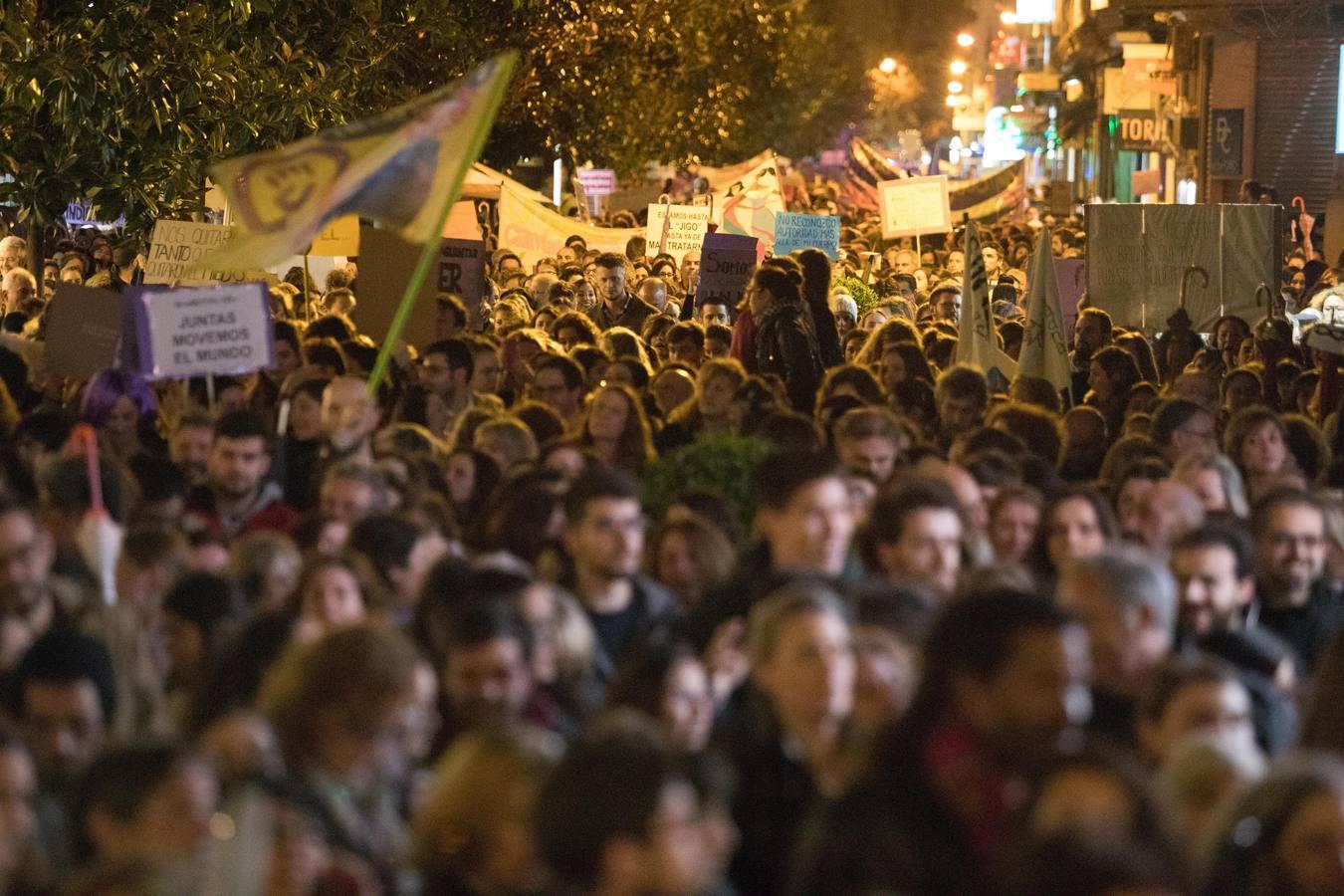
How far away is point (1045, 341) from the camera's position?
13.9 metres

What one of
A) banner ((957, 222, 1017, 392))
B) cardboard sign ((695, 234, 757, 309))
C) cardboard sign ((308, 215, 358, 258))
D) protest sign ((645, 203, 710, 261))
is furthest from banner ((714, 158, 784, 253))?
banner ((957, 222, 1017, 392))

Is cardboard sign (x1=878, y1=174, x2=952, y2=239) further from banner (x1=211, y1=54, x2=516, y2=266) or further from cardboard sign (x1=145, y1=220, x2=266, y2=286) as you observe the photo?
banner (x1=211, y1=54, x2=516, y2=266)

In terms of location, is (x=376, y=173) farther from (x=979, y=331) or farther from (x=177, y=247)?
(x=177, y=247)

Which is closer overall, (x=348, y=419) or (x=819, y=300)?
(x=348, y=419)

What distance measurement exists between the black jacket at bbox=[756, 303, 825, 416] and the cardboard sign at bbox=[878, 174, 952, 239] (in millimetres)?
12682

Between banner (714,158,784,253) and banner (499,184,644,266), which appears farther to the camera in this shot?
banner (499,184,644,266)

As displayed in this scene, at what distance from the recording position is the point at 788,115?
59.4m

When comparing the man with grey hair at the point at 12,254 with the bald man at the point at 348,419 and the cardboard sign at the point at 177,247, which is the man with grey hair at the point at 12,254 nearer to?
the cardboard sign at the point at 177,247

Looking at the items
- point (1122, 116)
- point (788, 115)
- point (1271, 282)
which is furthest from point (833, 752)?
point (788, 115)

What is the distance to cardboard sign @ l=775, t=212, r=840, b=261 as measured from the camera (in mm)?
21219

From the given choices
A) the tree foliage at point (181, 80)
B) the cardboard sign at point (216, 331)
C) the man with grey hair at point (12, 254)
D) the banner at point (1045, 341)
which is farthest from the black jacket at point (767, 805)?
the man with grey hair at point (12, 254)

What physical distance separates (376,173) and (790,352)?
3.73 m

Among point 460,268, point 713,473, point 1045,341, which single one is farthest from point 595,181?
point 713,473

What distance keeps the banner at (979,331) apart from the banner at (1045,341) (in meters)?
0.13
